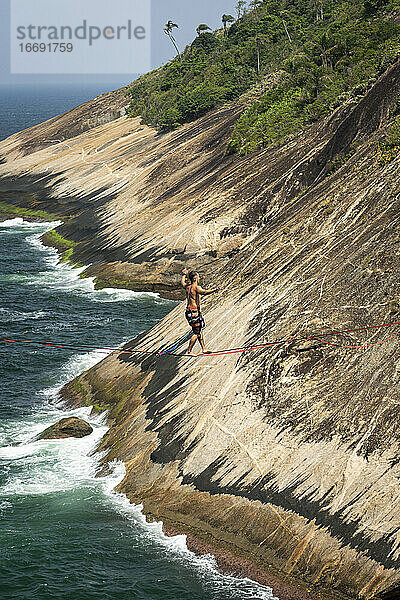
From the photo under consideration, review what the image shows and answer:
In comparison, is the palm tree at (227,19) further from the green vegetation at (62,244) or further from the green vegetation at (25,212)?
the green vegetation at (62,244)

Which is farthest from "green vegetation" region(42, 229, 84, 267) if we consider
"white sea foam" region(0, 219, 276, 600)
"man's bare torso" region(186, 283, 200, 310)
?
"man's bare torso" region(186, 283, 200, 310)

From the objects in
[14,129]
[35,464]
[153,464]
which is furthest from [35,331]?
[14,129]

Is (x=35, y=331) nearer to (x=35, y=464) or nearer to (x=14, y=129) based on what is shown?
(x=35, y=464)

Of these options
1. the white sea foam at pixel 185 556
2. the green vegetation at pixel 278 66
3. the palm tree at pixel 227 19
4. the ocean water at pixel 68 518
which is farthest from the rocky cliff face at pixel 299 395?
the palm tree at pixel 227 19

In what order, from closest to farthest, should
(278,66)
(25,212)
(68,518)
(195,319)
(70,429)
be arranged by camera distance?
(68,518)
(195,319)
(70,429)
(278,66)
(25,212)

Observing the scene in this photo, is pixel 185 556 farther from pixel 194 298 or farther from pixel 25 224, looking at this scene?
pixel 25 224

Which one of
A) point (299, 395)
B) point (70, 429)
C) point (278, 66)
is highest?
point (278, 66)

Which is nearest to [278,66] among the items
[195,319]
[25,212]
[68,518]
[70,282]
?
[25,212]
